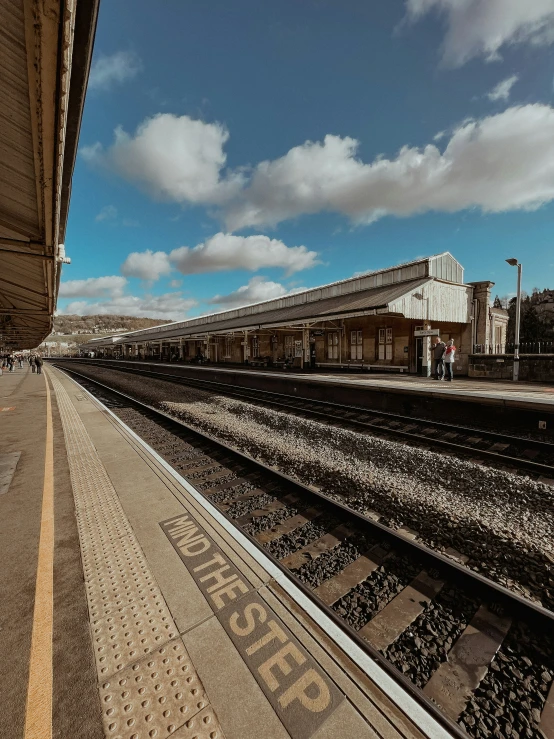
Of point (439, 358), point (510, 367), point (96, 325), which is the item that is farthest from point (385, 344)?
point (96, 325)

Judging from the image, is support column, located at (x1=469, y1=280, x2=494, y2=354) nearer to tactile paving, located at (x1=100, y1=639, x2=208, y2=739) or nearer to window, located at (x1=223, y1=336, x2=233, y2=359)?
tactile paving, located at (x1=100, y1=639, x2=208, y2=739)

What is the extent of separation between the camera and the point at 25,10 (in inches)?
78.5

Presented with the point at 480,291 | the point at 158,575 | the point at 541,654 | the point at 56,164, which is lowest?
the point at 541,654

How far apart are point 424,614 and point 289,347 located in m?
26.4

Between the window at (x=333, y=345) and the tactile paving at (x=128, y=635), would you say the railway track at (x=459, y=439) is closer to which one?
the tactile paving at (x=128, y=635)

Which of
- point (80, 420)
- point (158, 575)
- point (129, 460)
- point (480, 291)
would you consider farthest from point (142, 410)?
point (480, 291)

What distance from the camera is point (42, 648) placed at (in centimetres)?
208

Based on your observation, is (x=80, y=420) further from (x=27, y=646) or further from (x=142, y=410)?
(x=27, y=646)

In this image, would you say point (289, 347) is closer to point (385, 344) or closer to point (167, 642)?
point (385, 344)

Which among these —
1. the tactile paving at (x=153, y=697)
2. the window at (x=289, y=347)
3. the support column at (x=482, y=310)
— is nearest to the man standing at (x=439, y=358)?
the support column at (x=482, y=310)

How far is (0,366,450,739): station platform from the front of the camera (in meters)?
1.67

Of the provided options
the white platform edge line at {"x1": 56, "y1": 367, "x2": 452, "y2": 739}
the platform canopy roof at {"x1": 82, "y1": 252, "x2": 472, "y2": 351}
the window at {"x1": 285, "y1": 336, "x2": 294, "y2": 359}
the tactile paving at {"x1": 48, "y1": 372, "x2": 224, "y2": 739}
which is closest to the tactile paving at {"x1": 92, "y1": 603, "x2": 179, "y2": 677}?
the tactile paving at {"x1": 48, "y1": 372, "x2": 224, "y2": 739}

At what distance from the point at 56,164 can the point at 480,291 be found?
2297cm

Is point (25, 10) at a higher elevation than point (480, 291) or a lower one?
lower
